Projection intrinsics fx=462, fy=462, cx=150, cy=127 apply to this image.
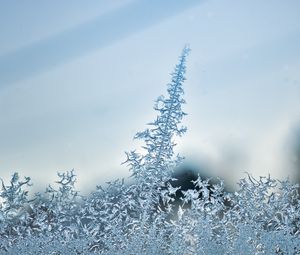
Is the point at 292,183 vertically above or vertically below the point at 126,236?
above

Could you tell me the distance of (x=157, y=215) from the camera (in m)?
12.5

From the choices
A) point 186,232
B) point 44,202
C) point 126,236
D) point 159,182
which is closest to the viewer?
point 186,232

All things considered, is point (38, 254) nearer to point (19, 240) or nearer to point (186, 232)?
point (19, 240)

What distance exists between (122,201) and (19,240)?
3.00 metres

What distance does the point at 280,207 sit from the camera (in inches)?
467

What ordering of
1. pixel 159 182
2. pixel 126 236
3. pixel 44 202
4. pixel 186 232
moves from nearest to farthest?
pixel 186 232 < pixel 126 236 < pixel 44 202 < pixel 159 182

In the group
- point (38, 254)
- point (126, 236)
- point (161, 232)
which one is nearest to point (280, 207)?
point (161, 232)

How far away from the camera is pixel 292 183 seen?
12.0 meters

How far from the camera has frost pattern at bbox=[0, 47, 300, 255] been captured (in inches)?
431

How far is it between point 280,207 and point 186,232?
2652mm

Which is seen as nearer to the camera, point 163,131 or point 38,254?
point 38,254

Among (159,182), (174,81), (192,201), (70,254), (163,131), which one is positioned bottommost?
(70,254)

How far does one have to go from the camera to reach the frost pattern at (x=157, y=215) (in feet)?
35.9

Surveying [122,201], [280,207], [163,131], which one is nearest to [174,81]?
[163,131]
